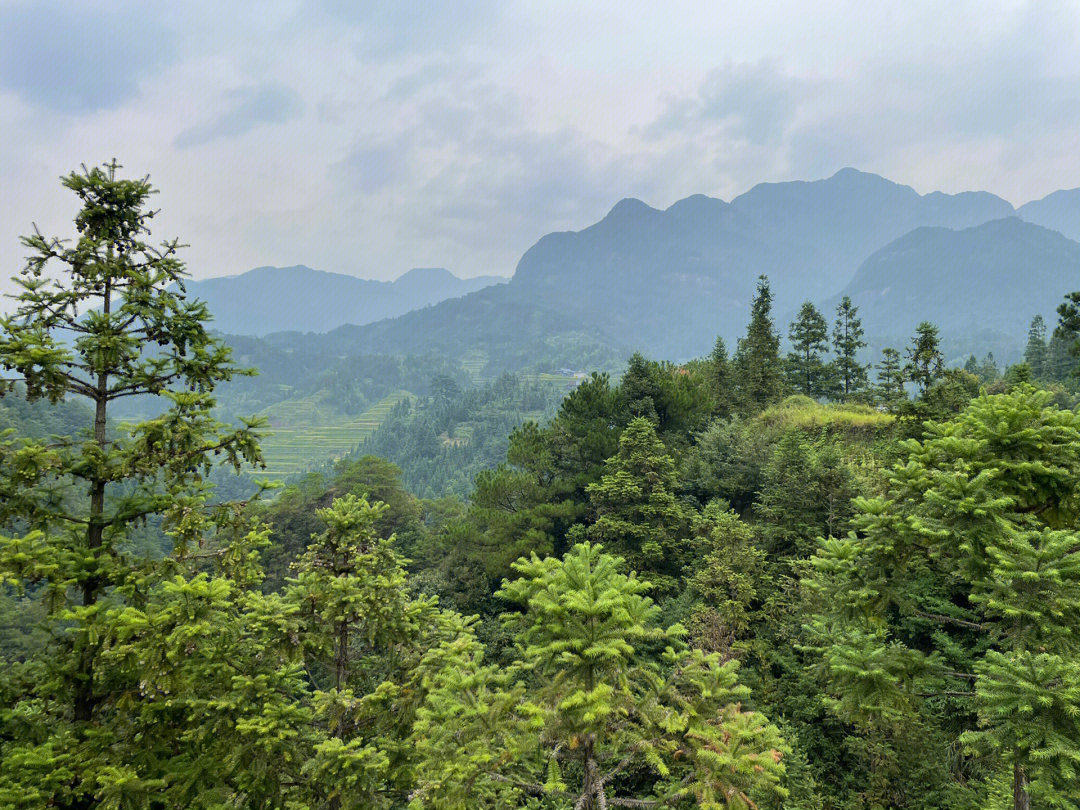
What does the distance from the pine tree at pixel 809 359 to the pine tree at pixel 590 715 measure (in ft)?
136

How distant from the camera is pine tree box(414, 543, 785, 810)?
5.12m

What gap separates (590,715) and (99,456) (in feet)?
23.1

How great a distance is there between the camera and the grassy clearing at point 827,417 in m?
26.1

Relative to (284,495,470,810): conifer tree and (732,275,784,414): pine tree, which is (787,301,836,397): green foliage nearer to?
(732,275,784,414): pine tree

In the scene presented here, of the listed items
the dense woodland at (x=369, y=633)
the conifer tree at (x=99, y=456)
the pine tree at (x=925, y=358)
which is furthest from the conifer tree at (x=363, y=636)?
the pine tree at (x=925, y=358)

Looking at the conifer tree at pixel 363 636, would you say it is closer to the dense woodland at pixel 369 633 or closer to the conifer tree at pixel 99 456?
the dense woodland at pixel 369 633

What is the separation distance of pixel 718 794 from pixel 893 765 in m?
11.0

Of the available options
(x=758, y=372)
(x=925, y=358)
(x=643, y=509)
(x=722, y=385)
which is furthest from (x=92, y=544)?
(x=758, y=372)

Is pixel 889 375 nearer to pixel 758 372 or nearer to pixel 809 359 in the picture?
pixel 758 372

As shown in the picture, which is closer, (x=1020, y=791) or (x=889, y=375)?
(x=1020, y=791)

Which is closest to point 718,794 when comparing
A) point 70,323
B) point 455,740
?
point 455,740

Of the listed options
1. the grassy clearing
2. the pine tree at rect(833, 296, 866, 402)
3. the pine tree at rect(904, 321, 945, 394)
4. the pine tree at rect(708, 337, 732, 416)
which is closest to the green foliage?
the pine tree at rect(833, 296, 866, 402)

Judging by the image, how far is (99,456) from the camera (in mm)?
7227

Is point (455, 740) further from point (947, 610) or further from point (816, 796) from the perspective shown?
point (947, 610)
